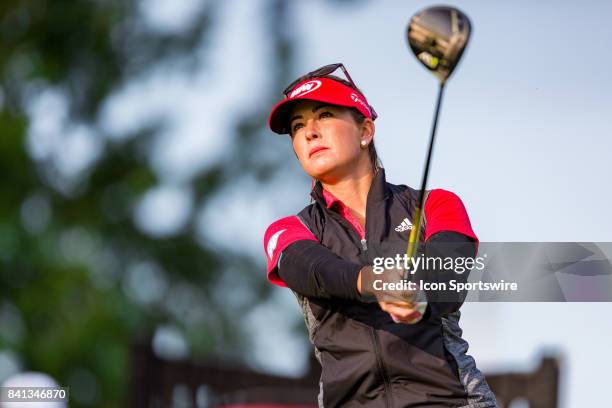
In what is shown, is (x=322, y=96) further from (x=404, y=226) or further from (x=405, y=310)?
(x=405, y=310)

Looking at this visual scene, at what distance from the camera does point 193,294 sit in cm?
2719

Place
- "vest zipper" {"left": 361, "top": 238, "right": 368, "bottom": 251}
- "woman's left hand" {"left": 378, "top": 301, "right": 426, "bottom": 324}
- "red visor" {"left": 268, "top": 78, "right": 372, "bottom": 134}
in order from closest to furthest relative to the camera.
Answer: "woman's left hand" {"left": 378, "top": 301, "right": 426, "bottom": 324} < "vest zipper" {"left": 361, "top": 238, "right": 368, "bottom": 251} < "red visor" {"left": 268, "top": 78, "right": 372, "bottom": 134}

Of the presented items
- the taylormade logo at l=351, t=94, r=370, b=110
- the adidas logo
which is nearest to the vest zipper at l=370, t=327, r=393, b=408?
the adidas logo

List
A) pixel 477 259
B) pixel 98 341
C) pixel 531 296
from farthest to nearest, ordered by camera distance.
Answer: pixel 98 341 < pixel 531 296 < pixel 477 259

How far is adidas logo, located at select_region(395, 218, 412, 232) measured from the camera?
5199 mm

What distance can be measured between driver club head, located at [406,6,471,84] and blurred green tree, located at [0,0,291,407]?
730 inches

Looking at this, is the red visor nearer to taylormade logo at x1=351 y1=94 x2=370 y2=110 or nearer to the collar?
taylormade logo at x1=351 y1=94 x2=370 y2=110

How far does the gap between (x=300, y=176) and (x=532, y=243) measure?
20.6m

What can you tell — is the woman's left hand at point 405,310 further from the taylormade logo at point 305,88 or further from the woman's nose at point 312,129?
the taylormade logo at point 305,88

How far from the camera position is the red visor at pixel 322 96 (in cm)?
544

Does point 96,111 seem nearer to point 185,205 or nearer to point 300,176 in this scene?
point 185,205

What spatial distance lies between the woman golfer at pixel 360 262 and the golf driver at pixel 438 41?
0.27m

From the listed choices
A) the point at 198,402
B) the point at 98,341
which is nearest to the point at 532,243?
the point at 198,402

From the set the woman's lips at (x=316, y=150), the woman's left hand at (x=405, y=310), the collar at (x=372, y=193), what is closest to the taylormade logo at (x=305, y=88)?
the woman's lips at (x=316, y=150)
